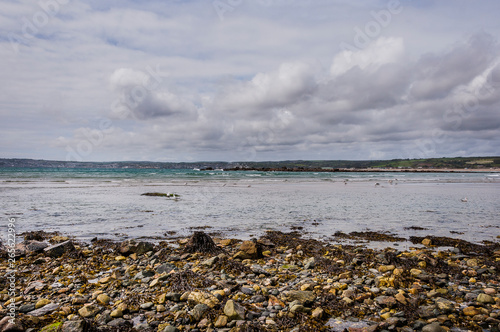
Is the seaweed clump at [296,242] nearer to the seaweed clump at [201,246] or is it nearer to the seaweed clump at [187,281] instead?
the seaweed clump at [201,246]

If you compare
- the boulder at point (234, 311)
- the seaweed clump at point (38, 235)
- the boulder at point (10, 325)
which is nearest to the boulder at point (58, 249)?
the seaweed clump at point (38, 235)

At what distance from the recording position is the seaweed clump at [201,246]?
9047 millimetres

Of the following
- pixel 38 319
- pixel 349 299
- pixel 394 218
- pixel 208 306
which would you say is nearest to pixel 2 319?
pixel 38 319

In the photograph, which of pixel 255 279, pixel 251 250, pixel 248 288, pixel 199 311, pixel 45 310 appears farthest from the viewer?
pixel 251 250

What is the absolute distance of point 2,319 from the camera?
4.77 m

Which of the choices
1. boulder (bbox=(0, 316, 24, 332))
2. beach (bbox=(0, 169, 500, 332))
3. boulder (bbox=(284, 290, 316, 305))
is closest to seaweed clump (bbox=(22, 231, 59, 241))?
beach (bbox=(0, 169, 500, 332))

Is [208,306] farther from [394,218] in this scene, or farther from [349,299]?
[394,218]

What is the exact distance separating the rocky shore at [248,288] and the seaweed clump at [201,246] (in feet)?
0.12

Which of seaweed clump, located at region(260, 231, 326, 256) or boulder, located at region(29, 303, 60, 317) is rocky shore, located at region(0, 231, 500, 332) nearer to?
boulder, located at region(29, 303, 60, 317)

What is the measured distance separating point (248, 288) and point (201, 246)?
3386 mm

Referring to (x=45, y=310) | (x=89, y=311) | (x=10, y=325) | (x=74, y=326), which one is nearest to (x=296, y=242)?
(x=89, y=311)

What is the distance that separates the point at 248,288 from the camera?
619 centimetres

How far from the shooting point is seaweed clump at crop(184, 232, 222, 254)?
9.05 meters

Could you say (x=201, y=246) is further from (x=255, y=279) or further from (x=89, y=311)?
(x=89, y=311)
